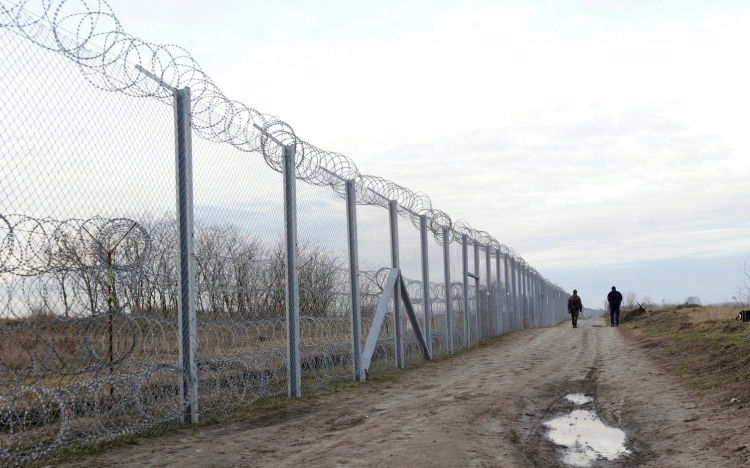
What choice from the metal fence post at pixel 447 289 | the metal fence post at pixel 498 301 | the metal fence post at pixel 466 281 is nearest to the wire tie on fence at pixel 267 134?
the metal fence post at pixel 447 289

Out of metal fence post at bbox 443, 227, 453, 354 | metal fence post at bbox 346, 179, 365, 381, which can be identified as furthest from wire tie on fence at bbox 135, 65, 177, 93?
metal fence post at bbox 443, 227, 453, 354

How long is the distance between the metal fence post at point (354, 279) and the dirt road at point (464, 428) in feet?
1.85

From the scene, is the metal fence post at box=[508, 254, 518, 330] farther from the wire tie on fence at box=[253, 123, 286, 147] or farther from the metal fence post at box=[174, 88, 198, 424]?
the metal fence post at box=[174, 88, 198, 424]

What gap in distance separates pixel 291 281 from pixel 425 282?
17.4ft

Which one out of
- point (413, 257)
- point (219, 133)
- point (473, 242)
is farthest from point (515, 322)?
point (219, 133)

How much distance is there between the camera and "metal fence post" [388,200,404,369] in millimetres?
11211

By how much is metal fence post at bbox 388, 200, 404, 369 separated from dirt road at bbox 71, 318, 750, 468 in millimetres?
1509

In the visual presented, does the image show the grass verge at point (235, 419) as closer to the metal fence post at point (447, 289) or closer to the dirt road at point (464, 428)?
the dirt road at point (464, 428)

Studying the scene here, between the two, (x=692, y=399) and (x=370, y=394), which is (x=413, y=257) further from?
(x=692, y=399)

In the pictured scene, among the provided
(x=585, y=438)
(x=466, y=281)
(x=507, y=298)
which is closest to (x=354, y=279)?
(x=585, y=438)

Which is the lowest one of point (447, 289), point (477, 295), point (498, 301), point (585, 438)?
point (585, 438)

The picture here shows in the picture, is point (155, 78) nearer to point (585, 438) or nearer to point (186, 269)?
point (186, 269)

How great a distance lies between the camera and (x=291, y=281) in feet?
26.1

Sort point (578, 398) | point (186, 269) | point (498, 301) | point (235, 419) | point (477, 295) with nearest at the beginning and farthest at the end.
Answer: point (186, 269) < point (235, 419) < point (578, 398) < point (477, 295) < point (498, 301)
